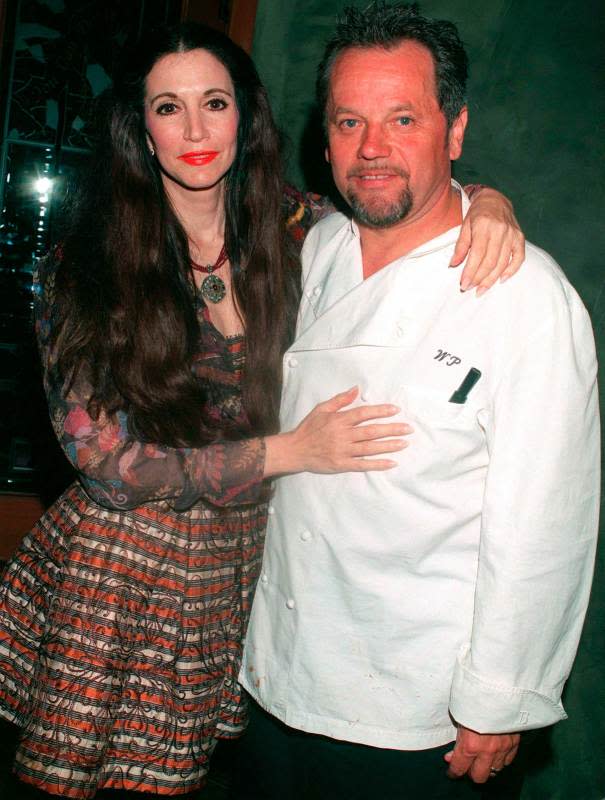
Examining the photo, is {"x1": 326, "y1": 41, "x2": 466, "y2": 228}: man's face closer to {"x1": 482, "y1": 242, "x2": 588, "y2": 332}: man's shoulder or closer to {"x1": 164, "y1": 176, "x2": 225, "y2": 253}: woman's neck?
{"x1": 482, "y1": 242, "x2": 588, "y2": 332}: man's shoulder

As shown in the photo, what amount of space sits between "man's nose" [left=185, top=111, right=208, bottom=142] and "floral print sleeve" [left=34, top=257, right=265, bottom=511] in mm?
604

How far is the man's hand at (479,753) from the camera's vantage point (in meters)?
1.52

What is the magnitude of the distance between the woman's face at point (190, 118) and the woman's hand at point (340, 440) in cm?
64

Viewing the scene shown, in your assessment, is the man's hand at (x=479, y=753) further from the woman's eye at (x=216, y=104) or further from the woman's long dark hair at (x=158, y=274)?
the woman's eye at (x=216, y=104)

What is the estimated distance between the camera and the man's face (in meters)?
1.61

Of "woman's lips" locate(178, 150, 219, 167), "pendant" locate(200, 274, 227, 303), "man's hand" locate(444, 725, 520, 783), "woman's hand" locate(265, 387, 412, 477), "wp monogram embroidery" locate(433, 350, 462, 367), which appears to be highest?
"woman's lips" locate(178, 150, 219, 167)

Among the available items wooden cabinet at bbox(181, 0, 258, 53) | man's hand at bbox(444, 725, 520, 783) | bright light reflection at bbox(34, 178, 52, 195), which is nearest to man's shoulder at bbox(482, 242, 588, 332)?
man's hand at bbox(444, 725, 520, 783)

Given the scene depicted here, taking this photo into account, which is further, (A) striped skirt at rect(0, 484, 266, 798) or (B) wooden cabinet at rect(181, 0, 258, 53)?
(B) wooden cabinet at rect(181, 0, 258, 53)

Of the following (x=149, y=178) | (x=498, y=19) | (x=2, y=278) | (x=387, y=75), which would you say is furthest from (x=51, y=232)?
(x=387, y=75)

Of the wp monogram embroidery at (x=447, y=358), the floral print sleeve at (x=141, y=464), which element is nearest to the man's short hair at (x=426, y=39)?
the wp monogram embroidery at (x=447, y=358)

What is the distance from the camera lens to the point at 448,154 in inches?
66.6

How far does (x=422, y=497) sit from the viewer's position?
5.12 feet

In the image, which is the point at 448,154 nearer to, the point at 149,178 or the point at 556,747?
the point at 149,178

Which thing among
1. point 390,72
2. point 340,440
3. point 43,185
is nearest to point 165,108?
point 390,72
